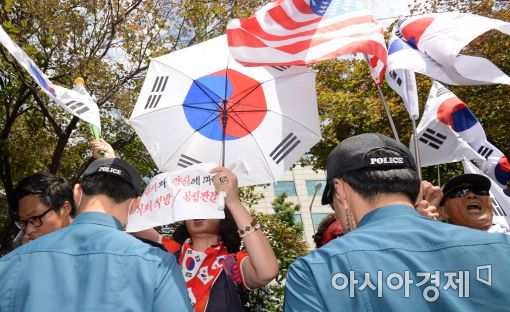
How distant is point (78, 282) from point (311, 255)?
886 millimetres

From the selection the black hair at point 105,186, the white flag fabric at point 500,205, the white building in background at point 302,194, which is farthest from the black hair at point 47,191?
the white building in background at point 302,194

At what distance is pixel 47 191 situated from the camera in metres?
3.37

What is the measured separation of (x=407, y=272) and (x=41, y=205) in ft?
8.65

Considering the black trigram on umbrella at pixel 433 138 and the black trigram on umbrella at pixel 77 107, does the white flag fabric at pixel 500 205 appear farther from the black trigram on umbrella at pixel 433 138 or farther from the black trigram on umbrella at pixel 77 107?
the black trigram on umbrella at pixel 77 107

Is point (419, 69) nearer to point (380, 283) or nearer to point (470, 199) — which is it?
point (470, 199)

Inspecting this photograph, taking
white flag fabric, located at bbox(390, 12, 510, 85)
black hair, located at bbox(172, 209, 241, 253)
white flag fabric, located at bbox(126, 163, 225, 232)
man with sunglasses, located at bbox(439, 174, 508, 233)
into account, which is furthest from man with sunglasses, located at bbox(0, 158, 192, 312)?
man with sunglasses, located at bbox(439, 174, 508, 233)

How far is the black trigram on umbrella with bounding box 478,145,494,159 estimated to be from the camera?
4637 millimetres

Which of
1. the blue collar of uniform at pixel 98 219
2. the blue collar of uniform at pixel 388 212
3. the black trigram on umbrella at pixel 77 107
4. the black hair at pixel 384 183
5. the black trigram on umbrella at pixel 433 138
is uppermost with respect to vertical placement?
the black trigram on umbrella at pixel 77 107

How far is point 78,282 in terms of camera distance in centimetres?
183

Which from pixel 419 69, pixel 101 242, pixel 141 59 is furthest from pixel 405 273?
pixel 141 59

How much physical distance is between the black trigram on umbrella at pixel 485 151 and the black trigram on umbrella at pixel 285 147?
7.33 ft

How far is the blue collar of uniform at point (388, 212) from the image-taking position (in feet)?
5.42

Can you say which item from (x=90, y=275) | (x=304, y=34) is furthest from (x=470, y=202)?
(x=90, y=275)

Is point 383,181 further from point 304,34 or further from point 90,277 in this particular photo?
point 304,34
